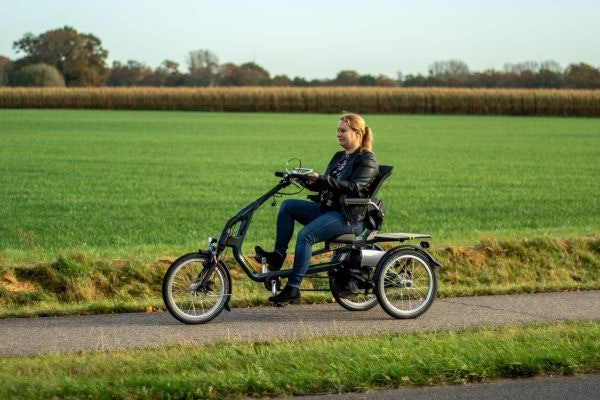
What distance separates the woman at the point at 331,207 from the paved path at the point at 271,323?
1.34 ft

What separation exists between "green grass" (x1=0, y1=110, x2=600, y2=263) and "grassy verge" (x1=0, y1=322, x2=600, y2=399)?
14.6ft

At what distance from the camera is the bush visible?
13475cm

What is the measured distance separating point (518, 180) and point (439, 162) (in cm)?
767

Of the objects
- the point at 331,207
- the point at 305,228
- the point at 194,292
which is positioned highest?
the point at 331,207

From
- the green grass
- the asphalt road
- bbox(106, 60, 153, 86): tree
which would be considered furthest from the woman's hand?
bbox(106, 60, 153, 86): tree

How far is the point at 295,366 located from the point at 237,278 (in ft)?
12.9

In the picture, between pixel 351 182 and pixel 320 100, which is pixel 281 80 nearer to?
pixel 320 100

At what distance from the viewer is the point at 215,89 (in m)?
98.7

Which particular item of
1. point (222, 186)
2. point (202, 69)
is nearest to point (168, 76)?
point (202, 69)

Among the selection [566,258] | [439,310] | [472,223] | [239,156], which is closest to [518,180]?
[472,223]

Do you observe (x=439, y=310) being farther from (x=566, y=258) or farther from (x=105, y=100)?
(x=105, y=100)

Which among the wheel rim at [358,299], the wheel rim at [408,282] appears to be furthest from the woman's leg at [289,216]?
the wheel rim at [408,282]

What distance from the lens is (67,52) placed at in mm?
163750

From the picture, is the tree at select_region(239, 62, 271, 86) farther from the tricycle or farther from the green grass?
the tricycle
